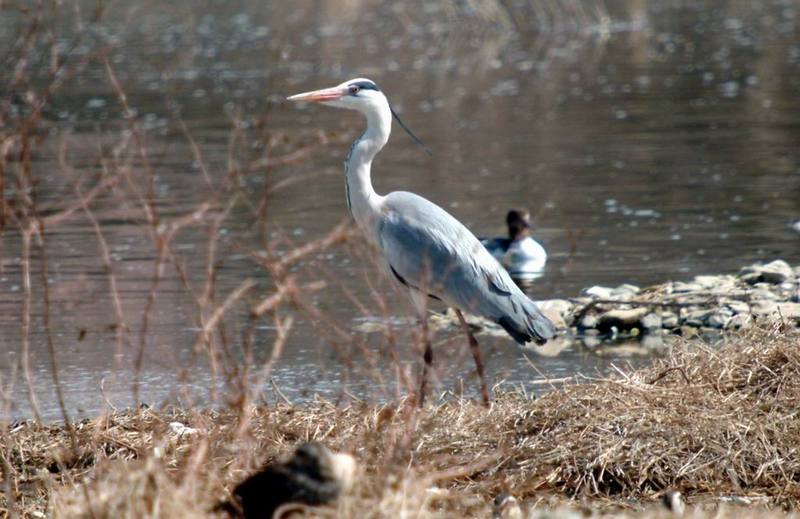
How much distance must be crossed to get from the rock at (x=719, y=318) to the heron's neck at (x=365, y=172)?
2596 millimetres

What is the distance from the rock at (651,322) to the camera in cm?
932

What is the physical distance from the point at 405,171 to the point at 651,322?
7.34 metres

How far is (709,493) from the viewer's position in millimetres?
5723

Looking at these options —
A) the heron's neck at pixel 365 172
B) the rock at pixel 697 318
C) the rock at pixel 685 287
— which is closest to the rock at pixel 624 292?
the rock at pixel 685 287

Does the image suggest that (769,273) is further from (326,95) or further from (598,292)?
(326,95)

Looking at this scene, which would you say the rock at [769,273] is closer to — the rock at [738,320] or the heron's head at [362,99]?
the rock at [738,320]

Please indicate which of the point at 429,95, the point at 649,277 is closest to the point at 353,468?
the point at 649,277

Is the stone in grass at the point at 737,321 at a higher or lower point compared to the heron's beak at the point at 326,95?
lower

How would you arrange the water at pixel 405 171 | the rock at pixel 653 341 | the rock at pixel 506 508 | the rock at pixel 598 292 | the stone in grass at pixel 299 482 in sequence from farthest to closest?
the rock at pixel 598 292, the rock at pixel 653 341, the water at pixel 405 171, the rock at pixel 506 508, the stone in grass at pixel 299 482

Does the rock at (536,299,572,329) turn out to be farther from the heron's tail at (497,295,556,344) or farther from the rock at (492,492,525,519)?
the rock at (492,492,525,519)

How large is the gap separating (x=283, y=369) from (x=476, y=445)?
9.03 feet

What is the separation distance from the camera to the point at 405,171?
16.3 m

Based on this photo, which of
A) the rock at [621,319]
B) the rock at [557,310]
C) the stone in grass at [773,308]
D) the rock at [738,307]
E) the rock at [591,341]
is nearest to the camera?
the stone in grass at [773,308]

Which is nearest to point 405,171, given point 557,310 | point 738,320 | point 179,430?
point 557,310
